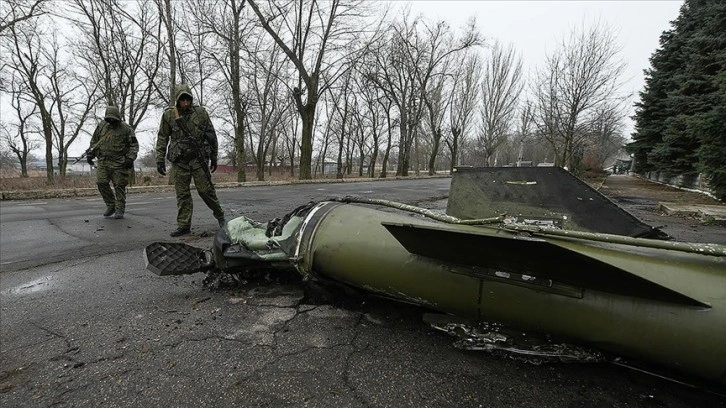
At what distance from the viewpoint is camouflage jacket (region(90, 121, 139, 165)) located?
212 inches

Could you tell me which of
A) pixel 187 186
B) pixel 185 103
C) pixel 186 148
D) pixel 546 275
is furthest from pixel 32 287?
pixel 546 275

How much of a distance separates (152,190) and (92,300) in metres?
10.4

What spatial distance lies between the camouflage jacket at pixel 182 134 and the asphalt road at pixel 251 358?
5.72ft

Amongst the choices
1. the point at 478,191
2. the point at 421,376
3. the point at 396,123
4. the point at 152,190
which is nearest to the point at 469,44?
the point at 396,123

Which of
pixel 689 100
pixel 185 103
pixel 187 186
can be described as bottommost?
pixel 187 186

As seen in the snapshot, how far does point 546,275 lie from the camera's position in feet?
4.47

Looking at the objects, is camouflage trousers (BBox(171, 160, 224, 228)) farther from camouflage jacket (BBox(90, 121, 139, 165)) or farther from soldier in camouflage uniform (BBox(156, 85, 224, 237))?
camouflage jacket (BBox(90, 121, 139, 165))

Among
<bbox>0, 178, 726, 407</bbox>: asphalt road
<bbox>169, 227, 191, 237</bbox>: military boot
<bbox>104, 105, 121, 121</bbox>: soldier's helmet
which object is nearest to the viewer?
<bbox>0, 178, 726, 407</bbox>: asphalt road

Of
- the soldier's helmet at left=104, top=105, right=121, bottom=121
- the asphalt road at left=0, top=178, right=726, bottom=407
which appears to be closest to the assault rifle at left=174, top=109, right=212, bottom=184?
the asphalt road at left=0, top=178, right=726, bottom=407

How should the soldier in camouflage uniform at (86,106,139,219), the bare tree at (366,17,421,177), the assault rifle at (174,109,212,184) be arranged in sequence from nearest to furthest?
the assault rifle at (174,109,212,184)
the soldier in camouflage uniform at (86,106,139,219)
the bare tree at (366,17,421,177)

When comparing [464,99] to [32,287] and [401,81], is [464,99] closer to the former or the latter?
[401,81]

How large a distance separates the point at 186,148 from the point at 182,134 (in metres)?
0.16

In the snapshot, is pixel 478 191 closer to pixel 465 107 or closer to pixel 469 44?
pixel 469 44

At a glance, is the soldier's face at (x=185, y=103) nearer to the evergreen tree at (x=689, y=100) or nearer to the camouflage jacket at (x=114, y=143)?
the camouflage jacket at (x=114, y=143)
